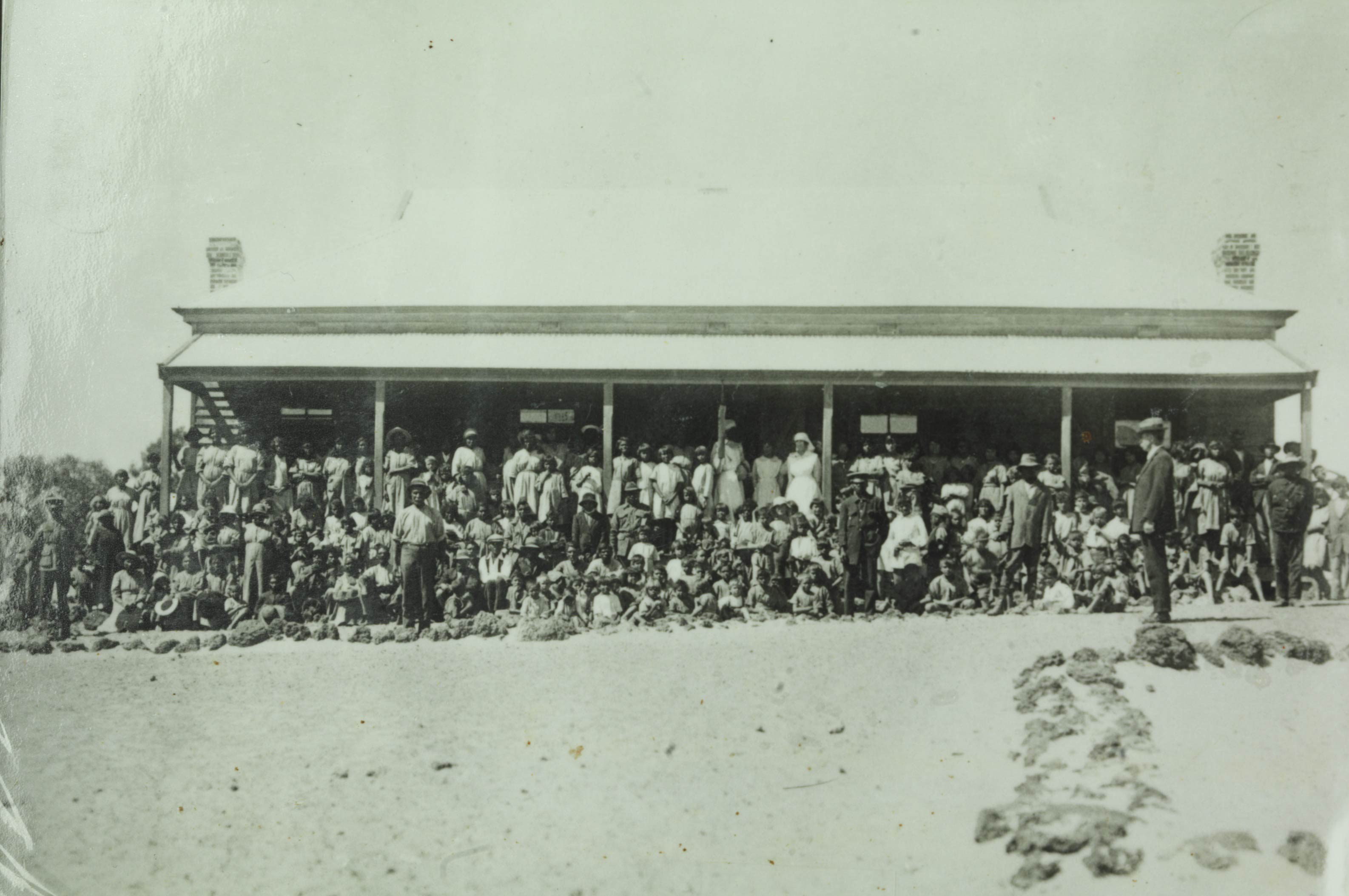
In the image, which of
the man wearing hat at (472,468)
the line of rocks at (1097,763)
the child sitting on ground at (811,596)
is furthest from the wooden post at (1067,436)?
the man wearing hat at (472,468)

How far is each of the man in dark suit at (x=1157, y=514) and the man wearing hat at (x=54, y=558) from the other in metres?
7.80

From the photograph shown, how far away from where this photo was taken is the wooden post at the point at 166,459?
757 centimetres

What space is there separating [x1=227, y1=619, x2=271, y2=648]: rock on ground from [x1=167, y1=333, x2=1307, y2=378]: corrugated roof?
2808 mm

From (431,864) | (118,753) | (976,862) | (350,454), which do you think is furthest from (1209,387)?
(118,753)

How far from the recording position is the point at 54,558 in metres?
6.76

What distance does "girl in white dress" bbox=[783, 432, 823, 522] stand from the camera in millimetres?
8711

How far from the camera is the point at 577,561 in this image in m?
7.44

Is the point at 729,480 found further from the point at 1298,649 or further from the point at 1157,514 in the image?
the point at 1298,649

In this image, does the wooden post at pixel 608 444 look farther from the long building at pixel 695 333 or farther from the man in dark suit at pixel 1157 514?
the man in dark suit at pixel 1157 514

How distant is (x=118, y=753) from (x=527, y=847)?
289cm

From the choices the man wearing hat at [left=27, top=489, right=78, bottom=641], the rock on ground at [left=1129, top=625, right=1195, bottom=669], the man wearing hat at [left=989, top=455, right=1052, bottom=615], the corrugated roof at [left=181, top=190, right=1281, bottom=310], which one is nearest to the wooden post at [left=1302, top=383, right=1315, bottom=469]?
the corrugated roof at [left=181, top=190, right=1281, bottom=310]

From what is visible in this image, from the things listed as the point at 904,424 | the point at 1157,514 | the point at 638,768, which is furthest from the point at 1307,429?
the point at 638,768

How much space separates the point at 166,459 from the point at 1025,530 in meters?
7.26

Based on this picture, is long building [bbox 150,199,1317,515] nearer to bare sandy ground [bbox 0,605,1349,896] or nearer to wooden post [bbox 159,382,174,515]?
wooden post [bbox 159,382,174,515]
